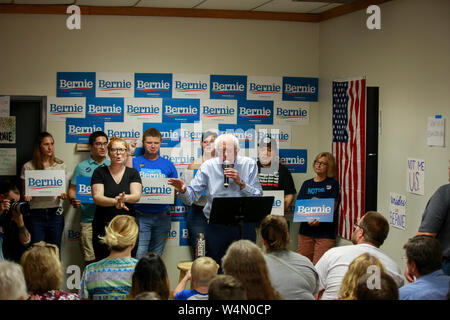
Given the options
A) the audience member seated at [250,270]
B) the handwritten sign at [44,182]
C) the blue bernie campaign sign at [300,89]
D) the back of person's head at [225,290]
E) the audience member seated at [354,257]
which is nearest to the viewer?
the back of person's head at [225,290]

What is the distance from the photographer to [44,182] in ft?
17.6

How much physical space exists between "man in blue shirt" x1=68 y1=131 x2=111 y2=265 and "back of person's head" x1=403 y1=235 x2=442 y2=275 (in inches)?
144

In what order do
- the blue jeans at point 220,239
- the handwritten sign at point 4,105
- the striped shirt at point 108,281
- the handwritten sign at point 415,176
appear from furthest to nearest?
1. the handwritten sign at point 4,105
2. the blue jeans at point 220,239
3. the handwritten sign at point 415,176
4. the striped shirt at point 108,281

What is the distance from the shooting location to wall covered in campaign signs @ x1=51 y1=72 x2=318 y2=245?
6090mm

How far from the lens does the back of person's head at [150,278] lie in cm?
273

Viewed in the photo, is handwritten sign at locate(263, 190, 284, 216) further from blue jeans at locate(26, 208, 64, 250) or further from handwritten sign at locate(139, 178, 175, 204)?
blue jeans at locate(26, 208, 64, 250)

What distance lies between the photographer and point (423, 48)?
180 inches

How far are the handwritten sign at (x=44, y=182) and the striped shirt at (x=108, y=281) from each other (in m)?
2.41

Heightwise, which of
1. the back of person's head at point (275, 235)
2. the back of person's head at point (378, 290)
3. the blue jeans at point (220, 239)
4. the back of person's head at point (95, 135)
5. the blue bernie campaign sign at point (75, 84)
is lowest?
the blue jeans at point (220, 239)

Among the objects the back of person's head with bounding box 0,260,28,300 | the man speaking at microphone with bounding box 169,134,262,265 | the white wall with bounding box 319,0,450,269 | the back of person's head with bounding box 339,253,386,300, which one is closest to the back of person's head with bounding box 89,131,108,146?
the man speaking at microphone with bounding box 169,134,262,265

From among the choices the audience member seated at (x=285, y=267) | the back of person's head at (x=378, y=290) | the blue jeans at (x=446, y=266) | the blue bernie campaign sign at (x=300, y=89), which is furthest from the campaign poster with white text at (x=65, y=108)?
the back of person's head at (x=378, y=290)

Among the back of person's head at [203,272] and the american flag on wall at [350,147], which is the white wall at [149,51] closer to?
the american flag on wall at [350,147]

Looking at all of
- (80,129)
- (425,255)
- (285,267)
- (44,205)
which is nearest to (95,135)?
(80,129)

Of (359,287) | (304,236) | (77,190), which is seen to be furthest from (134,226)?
(304,236)
